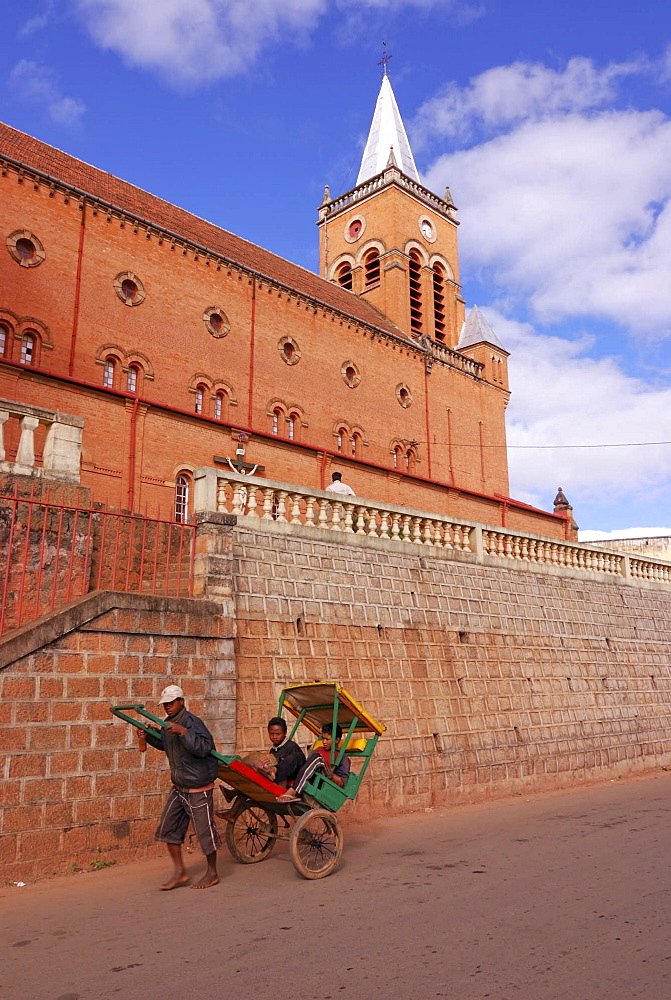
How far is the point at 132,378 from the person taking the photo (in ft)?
67.6

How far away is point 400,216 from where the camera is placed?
34.4m

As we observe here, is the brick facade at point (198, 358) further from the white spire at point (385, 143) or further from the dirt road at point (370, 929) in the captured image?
the dirt road at point (370, 929)

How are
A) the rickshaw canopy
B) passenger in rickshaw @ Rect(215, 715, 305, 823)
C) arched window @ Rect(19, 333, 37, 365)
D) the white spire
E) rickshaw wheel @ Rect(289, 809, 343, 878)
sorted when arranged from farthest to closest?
the white spire < arched window @ Rect(19, 333, 37, 365) < the rickshaw canopy < passenger in rickshaw @ Rect(215, 715, 305, 823) < rickshaw wheel @ Rect(289, 809, 343, 878)

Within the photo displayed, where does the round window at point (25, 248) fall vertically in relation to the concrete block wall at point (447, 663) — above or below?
above

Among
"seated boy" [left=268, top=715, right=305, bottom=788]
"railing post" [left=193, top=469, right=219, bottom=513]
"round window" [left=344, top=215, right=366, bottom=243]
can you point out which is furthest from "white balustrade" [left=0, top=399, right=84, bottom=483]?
"round window" [left=344, top=215, right=366, bottom=243]

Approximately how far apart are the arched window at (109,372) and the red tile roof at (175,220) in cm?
443

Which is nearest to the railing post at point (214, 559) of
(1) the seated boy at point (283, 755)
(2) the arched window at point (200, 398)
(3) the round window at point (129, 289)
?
(1) the seated boy at point (283, 755)

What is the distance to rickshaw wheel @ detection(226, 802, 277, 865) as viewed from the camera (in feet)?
23.2

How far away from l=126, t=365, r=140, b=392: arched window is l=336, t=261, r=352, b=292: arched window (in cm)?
1748


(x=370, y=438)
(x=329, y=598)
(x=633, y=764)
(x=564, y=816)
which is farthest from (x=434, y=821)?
(x=370, y=438)

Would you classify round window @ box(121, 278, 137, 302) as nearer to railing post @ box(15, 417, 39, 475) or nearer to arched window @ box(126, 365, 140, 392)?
arched window @ box(126, 365, 140, 392)

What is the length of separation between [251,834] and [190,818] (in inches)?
41.7

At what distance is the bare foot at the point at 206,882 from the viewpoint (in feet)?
20.6

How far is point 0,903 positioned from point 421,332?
30.0m
